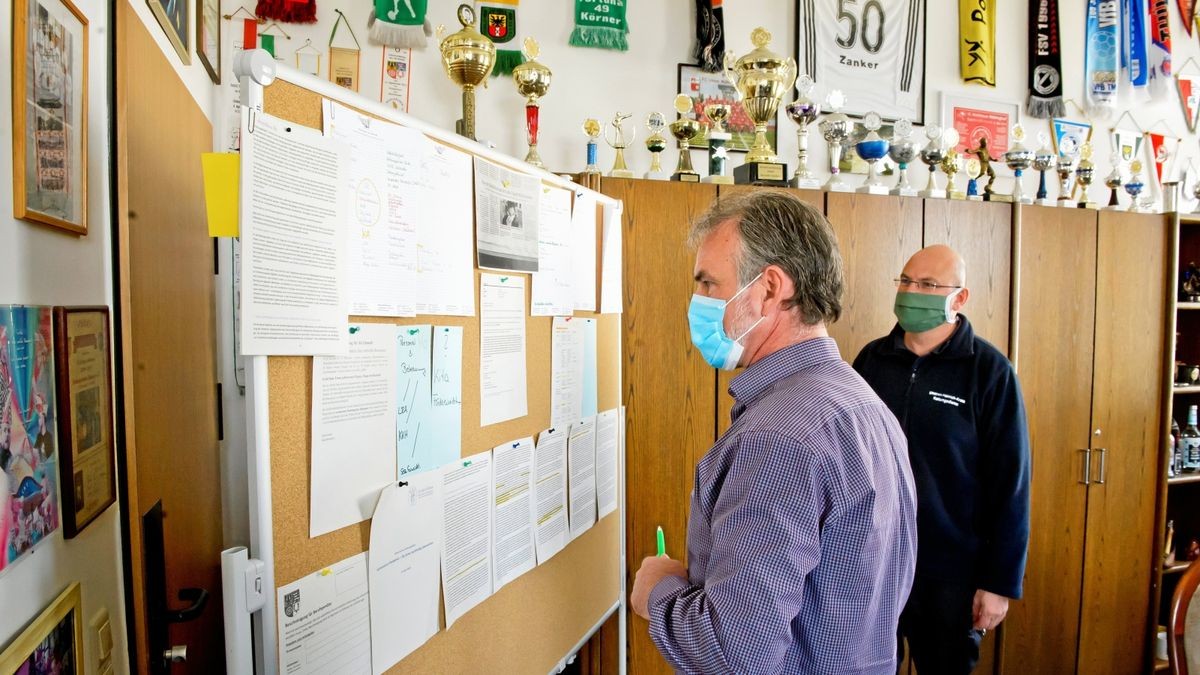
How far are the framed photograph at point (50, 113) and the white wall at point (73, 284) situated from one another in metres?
0.01

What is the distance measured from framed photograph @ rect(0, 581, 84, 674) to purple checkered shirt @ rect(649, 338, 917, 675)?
31.8 inches

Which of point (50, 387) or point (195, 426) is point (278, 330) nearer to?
point (50, 387)

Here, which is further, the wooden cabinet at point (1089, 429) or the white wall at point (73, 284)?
the wooden cabinet at point (1089, 429)

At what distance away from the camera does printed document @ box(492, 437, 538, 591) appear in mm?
1324

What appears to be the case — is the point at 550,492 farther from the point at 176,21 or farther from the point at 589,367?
the point at 176,21

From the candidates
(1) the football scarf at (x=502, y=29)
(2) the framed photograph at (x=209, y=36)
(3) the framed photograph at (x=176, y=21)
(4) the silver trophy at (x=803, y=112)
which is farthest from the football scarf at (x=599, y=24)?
(3) the framed photograph at (x=176, y=21)

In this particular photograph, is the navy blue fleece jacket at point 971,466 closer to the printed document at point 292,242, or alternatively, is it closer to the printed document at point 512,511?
the printed document at point 512,511

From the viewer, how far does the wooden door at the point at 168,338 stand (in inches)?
46.1

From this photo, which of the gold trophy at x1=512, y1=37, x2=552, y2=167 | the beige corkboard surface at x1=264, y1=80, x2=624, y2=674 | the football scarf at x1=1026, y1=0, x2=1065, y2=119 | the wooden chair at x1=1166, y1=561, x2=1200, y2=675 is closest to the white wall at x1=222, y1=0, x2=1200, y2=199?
the gold trophy at x1=512, y1=37, x2=552, y2=167

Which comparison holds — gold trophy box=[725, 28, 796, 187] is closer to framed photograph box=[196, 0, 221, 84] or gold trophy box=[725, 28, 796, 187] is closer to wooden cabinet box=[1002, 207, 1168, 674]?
wooden cabinet box=[1002, 207, 1168, 674]

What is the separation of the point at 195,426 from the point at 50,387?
0.93 meters

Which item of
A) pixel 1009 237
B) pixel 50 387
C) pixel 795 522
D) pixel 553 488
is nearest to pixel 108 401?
pixel 50 387

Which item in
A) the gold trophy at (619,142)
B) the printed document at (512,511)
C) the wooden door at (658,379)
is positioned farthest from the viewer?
the gold trophy at (619,142)

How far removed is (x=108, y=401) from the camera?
1114mm
